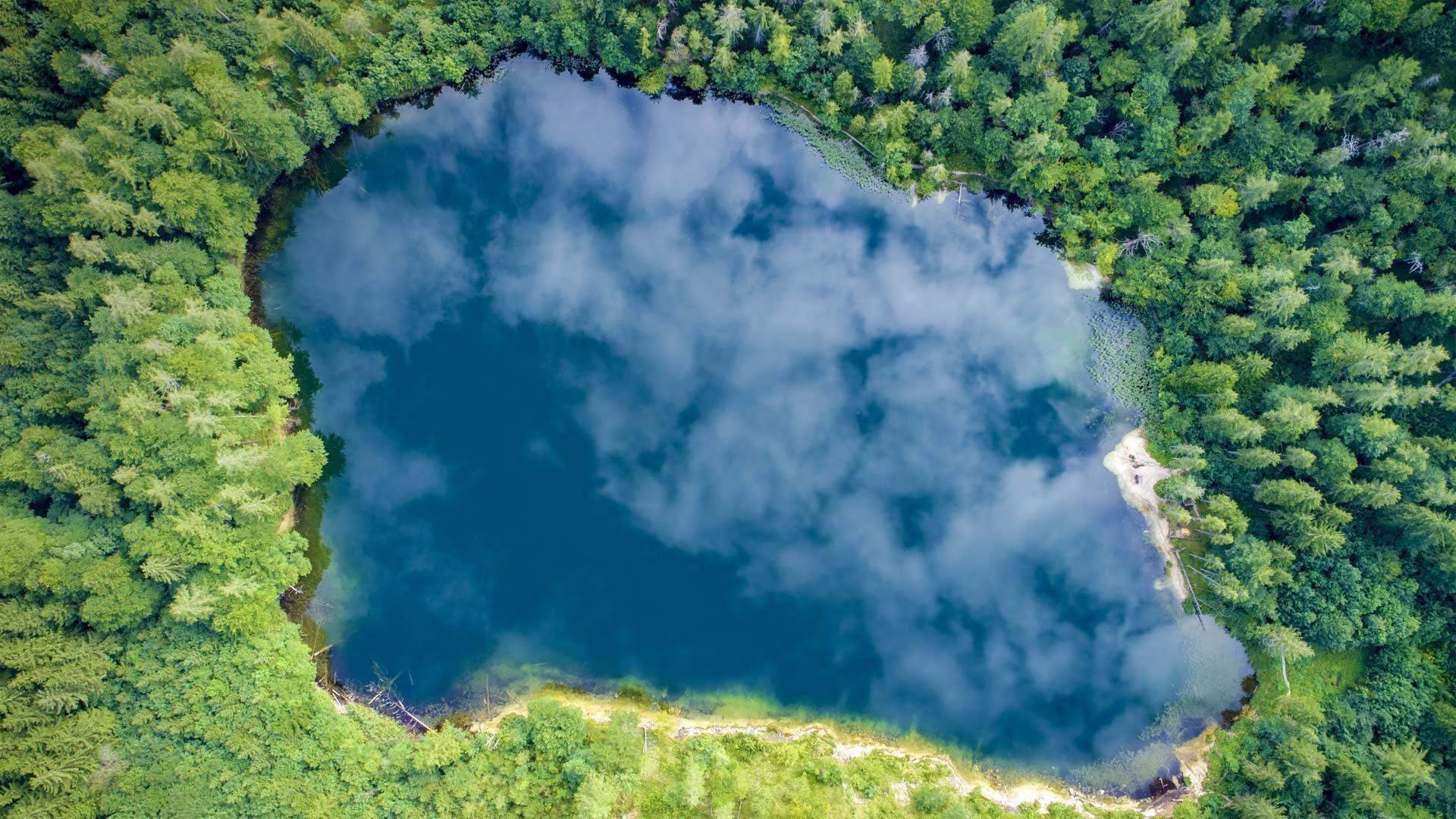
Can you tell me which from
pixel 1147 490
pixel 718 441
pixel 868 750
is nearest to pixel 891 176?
pixel 718 441

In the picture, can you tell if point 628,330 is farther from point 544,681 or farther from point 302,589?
point 302,589

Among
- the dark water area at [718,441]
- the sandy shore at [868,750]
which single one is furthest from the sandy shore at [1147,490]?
the sandy shore at [868,750]

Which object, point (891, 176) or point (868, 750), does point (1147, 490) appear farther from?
point (891, 176)

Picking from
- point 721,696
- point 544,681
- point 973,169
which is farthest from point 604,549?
point 973,169

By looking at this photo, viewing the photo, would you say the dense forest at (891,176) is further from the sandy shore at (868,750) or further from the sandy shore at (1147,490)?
the sandy shore at (868,750)

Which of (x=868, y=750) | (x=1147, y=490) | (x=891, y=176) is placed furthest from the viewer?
(x=891, y=176)
